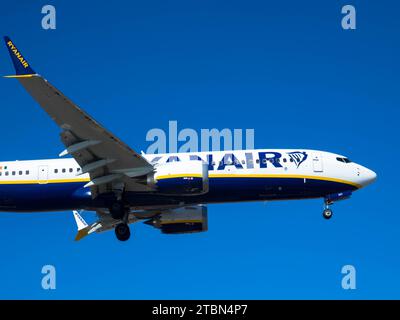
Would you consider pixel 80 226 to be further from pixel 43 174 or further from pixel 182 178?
pixel 182 178

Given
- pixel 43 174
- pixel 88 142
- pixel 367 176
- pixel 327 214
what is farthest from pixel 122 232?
pixel 367 176

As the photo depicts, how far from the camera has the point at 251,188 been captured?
57.8 metres

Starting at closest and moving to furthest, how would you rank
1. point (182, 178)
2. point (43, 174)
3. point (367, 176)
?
point (182, 178), point (43, 174), point (367, 176)

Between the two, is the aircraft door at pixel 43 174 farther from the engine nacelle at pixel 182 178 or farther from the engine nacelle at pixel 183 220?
the engine nacelle at pixel 183 220

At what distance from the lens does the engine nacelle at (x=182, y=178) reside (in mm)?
56125

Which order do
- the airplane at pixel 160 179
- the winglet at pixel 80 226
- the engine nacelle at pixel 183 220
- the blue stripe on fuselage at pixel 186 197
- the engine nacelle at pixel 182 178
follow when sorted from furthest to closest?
the winglet at pixel 80 226 < the engine nacelle at pixel 183 220 < the blue stripe on fuselage at pixel 186 197 < the airplane at pixel 160 179 < the engine nacelle at pixel 182 178

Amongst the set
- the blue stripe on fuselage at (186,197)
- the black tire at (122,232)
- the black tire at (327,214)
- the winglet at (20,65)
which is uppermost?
the winglet at (20,65)

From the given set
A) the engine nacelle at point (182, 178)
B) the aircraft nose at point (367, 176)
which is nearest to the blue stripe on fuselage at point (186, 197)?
the aircraft nose at point (367, 176)

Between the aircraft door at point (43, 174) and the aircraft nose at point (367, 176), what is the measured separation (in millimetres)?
19464

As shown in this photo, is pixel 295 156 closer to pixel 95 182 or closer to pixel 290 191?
pixel 290 191

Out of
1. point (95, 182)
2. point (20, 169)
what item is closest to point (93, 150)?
point (95, 182)

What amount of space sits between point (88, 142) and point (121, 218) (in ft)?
20.2

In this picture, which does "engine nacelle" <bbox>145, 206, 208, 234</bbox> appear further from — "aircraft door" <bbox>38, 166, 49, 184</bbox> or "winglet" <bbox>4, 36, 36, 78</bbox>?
"winglet" <bbox>4, 36, 36, 78</bbox>

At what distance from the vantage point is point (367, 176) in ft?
197
